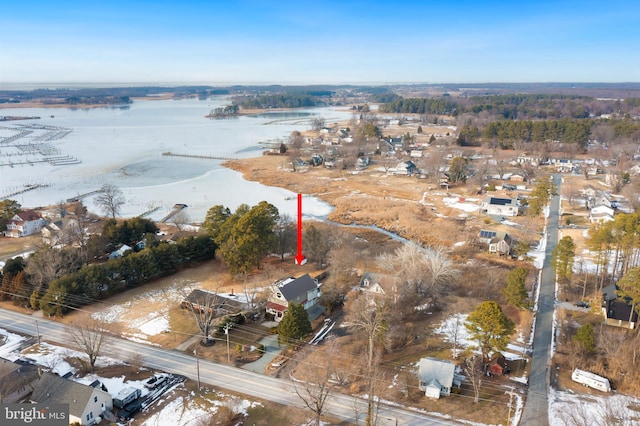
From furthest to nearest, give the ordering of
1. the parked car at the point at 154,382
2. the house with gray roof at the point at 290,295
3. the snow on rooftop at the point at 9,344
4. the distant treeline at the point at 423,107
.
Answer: the distant treeline at the point at 423,107 → the house with gray roof at the point at 290,295 → the snow on rooftop at the point at 9,344 → the parked car at the point at 154,382

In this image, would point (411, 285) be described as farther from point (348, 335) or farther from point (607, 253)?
point (607, 253)

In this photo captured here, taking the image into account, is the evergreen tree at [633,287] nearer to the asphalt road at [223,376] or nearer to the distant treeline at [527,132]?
the asphalt road at [223,376]

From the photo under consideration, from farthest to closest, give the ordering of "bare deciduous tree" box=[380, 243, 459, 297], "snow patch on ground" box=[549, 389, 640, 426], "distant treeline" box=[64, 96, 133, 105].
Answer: "distant treeline" box=[64, 96, 133, 105], "bare deciduous tree" box=[380, 243, 459, 297], "snow patch on ground" box=[549, 389, 640, 426]

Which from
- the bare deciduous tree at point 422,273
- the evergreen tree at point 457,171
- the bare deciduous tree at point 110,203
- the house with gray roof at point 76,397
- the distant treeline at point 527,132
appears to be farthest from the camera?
the distant treeline at point 527,132

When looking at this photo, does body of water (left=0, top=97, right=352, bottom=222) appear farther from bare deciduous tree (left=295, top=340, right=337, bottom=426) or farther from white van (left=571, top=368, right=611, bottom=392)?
white van (left=571, top=368, right=611, bottom=392)

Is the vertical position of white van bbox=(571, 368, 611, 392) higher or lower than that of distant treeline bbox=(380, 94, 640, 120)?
lower

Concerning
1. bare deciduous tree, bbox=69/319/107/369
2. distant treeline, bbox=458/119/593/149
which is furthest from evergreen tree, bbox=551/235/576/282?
distant treeline, bbox=458/119/593/149

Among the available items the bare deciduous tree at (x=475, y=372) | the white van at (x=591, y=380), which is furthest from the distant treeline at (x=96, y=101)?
the white van at (x=591, y=380)
